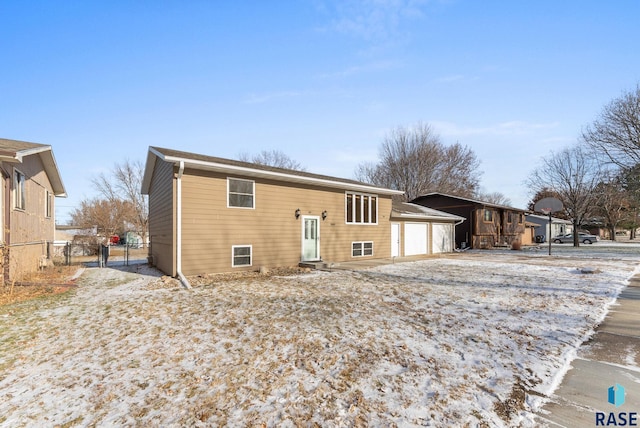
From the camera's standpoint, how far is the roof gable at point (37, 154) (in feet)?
23.7

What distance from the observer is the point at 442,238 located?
20719 millimetres

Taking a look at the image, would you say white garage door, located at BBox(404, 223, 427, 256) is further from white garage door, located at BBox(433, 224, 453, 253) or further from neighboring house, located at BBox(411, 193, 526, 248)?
neighboring house, located at BBox(411, 193, 526, 248)

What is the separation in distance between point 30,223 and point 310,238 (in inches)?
383

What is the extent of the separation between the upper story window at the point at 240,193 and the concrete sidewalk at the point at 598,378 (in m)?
9.05

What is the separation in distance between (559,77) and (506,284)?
7631 millimetres

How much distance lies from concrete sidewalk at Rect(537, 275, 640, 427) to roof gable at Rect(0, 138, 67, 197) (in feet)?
35.8

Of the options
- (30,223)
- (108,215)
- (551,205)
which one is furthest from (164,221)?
(551,205)

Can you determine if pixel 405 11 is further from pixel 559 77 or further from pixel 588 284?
pixel 588 284

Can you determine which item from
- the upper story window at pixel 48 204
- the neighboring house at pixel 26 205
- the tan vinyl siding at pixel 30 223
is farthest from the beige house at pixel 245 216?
the upper story window at pixel 48 204

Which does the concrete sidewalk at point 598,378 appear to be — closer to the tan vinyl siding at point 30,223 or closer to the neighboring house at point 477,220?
the tan vinyl siding at point 30,223

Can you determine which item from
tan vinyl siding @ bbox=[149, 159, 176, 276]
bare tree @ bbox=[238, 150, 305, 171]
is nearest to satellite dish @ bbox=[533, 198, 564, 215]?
bare tree @ bbox=[238, 150, 305, 171]

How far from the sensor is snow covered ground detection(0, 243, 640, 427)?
268 centimetres

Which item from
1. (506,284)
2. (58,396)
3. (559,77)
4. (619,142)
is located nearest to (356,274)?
(506,284)

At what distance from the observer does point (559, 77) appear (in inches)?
410
